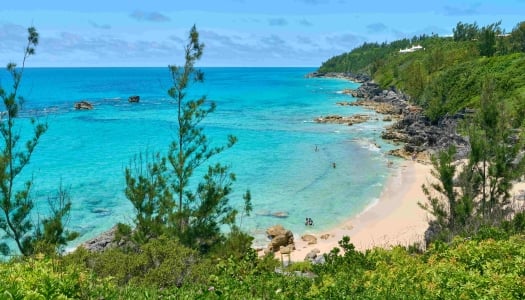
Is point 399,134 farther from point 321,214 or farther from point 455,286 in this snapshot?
point 455,286

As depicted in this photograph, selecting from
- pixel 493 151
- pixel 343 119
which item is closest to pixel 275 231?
pixel 493 151

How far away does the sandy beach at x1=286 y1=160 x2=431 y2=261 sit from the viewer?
27688 millimetres

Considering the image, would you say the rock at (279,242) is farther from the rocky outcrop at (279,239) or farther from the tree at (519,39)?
the tree at (519,39)

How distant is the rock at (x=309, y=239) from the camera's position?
28.7 metres

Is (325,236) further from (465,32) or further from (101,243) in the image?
(465,32)

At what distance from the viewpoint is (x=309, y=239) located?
95.7 feet

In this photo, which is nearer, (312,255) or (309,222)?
(312,255)

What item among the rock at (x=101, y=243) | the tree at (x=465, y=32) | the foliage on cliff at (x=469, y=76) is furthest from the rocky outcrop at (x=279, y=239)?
the tree at (x=465, y=32)

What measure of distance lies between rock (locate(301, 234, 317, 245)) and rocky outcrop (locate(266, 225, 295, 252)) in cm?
101

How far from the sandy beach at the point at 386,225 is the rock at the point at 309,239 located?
26 centimetres

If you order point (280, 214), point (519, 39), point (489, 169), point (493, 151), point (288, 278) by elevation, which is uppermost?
point (519, 39)

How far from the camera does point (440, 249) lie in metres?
15.0

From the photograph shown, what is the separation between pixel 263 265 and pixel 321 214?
2166 cm

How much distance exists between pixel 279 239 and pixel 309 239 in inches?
95.9
